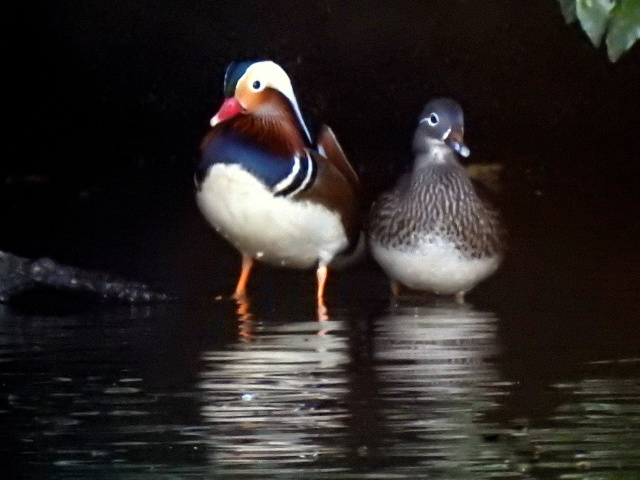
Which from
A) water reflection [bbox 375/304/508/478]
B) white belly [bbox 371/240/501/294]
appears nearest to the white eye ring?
white belly [bbox 371/240/501/294]

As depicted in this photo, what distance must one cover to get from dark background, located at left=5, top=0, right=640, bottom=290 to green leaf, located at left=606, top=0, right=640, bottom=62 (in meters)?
6.75

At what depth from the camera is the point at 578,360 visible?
4688 mm

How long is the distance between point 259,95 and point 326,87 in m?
4.30

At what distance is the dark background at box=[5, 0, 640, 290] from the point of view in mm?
10156

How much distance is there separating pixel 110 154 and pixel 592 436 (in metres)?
7.58

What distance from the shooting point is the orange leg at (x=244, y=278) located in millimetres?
6215

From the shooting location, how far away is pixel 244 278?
631cm

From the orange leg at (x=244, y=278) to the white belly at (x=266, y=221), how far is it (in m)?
0.04

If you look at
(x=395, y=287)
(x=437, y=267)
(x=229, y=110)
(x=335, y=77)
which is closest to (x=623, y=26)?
(x=437, y=267)

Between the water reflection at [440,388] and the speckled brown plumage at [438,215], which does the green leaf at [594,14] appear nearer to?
the water reflection at [440,388]

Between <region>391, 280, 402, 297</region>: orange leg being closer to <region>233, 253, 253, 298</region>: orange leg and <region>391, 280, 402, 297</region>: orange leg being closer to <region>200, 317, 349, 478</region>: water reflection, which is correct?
<region>233, 253, 253, 298</region>: orange leg

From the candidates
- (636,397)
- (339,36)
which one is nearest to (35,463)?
(636,397)

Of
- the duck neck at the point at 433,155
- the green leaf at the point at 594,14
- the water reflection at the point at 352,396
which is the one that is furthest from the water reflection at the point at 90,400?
the green leaf at the point at 594,14

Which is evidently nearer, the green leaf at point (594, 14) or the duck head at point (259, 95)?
the green leaf at point (594, 14)
